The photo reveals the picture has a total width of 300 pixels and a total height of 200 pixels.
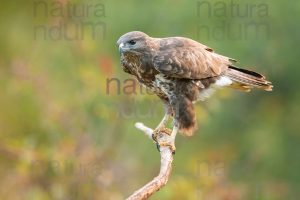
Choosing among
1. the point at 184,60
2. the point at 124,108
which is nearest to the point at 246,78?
the point at 184,60

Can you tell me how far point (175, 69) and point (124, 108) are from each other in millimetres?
2908

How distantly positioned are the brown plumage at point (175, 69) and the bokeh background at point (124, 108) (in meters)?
1.95

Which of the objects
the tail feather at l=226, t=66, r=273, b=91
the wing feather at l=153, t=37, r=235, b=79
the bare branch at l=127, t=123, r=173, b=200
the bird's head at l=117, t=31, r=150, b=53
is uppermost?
the bird's head at l=117, t=31, r=150, b=53

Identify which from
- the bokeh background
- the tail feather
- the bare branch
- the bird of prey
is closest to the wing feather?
the bird of prey

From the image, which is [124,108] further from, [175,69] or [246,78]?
[175,69]

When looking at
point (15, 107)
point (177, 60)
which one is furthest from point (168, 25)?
point (177, 60)

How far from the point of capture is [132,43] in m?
7.04

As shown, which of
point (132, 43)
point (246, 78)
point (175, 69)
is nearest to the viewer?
point (132, 43)

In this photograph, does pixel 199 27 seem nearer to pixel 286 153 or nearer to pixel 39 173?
pixel 286 153

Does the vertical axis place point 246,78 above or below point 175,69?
below

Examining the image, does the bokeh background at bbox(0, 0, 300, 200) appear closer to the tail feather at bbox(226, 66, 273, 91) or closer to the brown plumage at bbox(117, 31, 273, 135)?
the tail feather at bbox(226, 66, 273, 91)

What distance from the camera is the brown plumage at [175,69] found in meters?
7.14

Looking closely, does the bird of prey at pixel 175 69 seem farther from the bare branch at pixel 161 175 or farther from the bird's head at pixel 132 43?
the bare branch at pixel 161 175

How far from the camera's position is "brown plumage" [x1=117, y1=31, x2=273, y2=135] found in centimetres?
714
